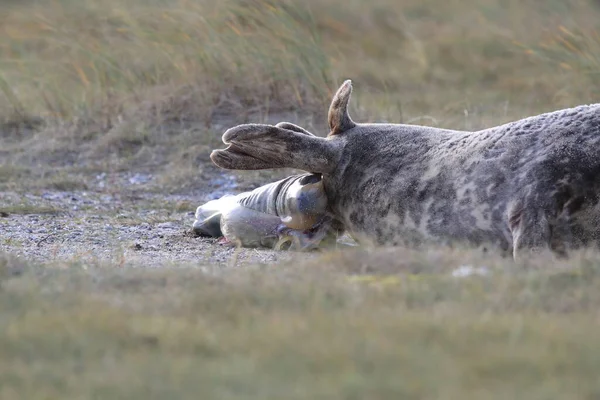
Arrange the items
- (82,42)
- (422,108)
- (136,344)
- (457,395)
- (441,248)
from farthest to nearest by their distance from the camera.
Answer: (422,108) < (82,42) < (441,248) < (136,344) < (457,395)

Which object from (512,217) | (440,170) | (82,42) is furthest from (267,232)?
(82,42)

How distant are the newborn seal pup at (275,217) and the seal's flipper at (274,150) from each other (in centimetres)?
14

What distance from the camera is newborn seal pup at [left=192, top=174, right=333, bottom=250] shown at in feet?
17.9

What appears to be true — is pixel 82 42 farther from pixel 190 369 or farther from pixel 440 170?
pixel 190 369

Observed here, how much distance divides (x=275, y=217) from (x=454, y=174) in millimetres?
1213

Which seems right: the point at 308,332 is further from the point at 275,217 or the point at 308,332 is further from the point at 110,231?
the point at 110,231

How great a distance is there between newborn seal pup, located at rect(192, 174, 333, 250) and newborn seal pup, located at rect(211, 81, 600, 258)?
0.11 metres

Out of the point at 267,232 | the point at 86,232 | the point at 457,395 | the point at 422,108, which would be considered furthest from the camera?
the point at 422,108

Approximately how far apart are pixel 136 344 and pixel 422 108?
7.76 metres

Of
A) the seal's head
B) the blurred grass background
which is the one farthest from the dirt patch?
the blurred grass background

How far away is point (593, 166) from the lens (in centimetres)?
440

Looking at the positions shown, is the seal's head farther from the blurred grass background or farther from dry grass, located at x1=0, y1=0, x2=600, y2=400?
the blurred grass background

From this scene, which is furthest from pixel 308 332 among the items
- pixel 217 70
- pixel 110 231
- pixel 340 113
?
pixel 217 70

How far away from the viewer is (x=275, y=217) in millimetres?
5699
